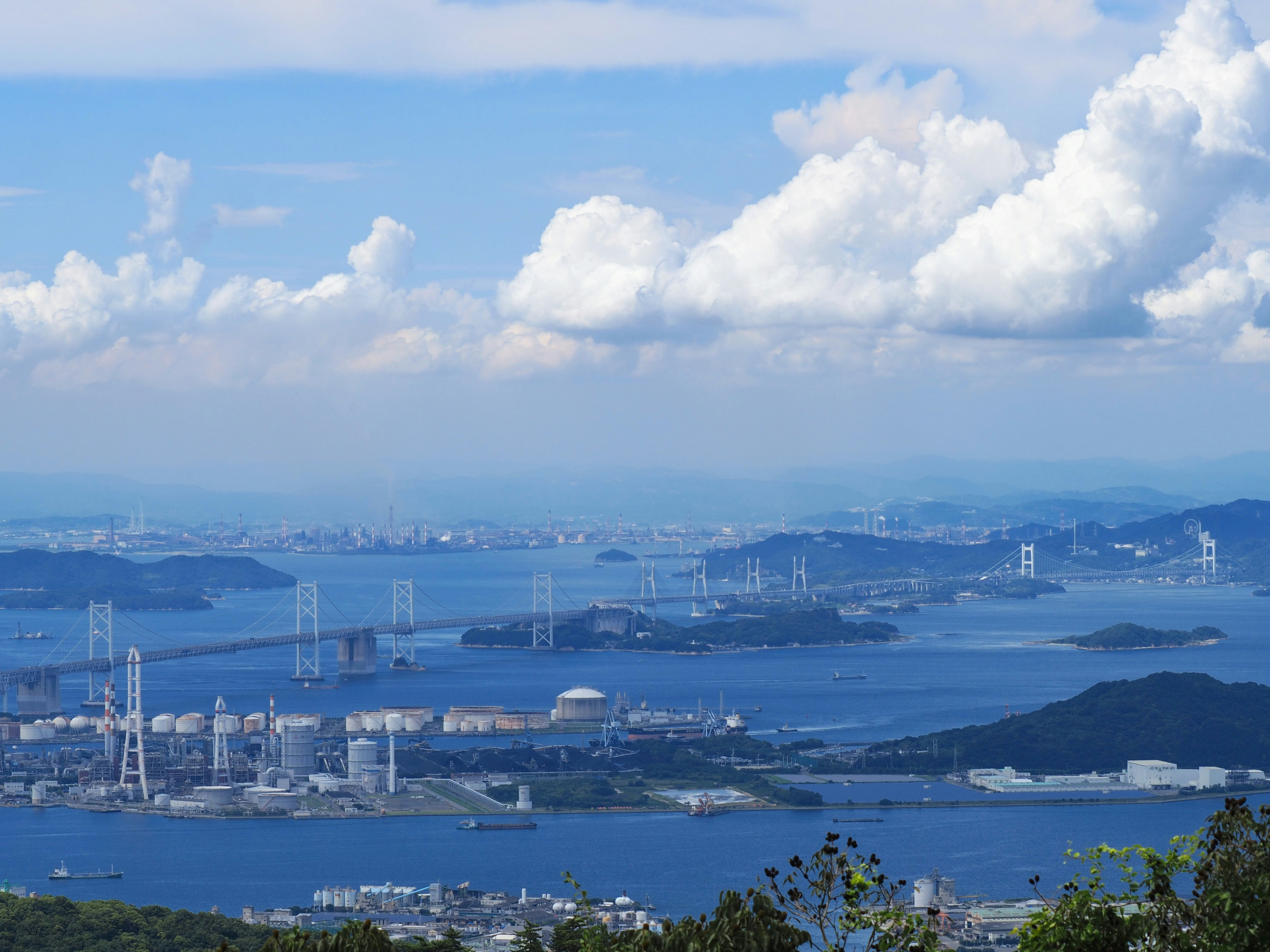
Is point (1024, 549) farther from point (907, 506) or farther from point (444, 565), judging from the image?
point (907, 506)

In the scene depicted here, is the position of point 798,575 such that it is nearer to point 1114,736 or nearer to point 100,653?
point 100,653

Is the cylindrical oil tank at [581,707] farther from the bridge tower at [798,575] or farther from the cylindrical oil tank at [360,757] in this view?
the bridge tower at [798,575]

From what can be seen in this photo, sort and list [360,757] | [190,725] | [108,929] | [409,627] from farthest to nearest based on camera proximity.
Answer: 1. [409,627]
2. [190,725]
3. [360,757]
4. [108,929]

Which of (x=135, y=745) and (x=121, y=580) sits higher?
(x=121, y=580)

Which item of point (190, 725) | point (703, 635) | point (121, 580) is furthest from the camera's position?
point (121, 580)

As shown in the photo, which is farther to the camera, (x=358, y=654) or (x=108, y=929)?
(x=358, y=654)

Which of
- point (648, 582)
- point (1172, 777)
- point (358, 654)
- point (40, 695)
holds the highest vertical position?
point (648, 582)

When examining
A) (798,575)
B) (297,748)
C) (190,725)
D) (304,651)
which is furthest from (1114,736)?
(798,575)

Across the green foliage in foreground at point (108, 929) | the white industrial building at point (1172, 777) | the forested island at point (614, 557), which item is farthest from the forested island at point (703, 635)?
the forested island at point (614, 557)
